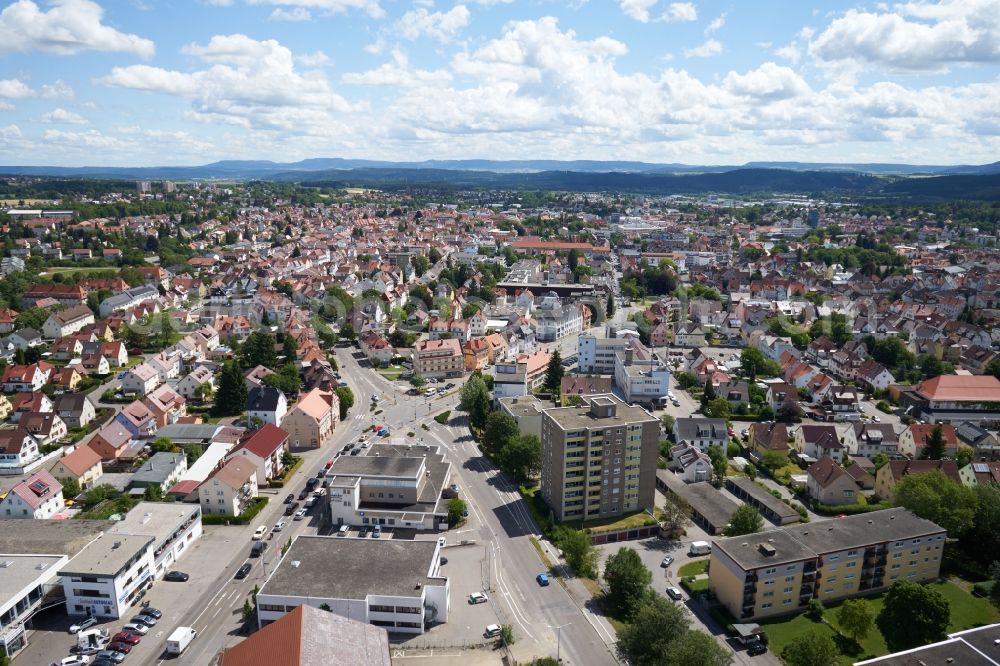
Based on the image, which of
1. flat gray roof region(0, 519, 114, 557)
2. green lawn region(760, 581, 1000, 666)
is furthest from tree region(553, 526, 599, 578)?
flat gray roof region(0, 519, 114, 557)

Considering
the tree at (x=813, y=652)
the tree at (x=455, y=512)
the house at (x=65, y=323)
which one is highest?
the house at (x=65, y=323)

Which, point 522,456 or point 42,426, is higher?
point 522,456

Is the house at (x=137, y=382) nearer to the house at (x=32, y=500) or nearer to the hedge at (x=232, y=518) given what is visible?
the house at (x=32, y=500)

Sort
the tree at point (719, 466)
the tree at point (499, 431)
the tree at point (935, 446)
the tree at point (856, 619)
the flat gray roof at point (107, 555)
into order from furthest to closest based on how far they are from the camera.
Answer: the tree at point (499, 431) < the tree at point (935, 446) < the tree at point (719, 466) < the flat gray roof at point (107, 555) < the tree at point (856, 619)

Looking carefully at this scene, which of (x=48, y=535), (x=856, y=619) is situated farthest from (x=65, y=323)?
(x=856, y=619)

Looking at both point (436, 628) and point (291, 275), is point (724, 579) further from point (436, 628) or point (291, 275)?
point (291, 275)

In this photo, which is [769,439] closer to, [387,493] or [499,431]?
[499,431]

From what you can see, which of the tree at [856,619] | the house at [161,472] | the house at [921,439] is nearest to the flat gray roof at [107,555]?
the house at [161,472]

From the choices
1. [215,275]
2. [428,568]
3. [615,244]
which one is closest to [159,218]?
[215,275]
